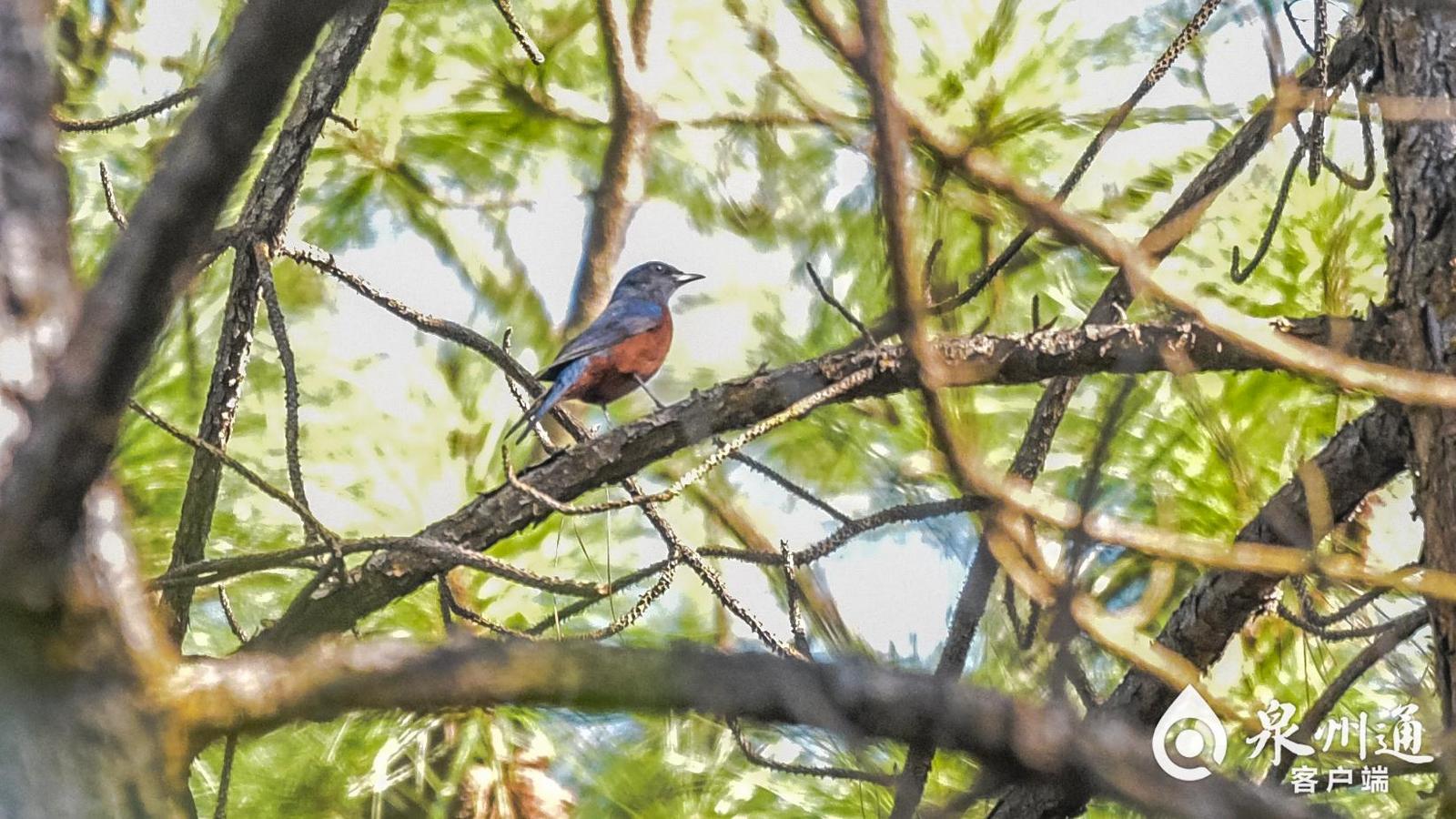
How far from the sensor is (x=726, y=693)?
2.23 ft

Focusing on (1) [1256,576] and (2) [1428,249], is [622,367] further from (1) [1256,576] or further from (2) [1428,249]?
(2) [1428,249]

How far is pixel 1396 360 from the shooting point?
187cm

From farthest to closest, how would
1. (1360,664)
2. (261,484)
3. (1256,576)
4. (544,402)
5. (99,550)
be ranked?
(544,402)
(1256,576)
(1360,664)
(261,484)
(99,550)

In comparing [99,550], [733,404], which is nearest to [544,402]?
[733,404]

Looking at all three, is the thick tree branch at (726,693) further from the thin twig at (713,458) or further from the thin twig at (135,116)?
the thin twig at (135,116)

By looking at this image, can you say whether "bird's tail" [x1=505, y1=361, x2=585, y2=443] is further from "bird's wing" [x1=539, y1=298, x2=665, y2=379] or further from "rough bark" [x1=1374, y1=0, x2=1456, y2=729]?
"rough bark" [x1=1374, y1=0, x2=1456, y2=729]

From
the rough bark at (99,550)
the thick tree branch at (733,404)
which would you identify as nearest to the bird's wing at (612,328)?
the thick tree branch at (733,404)

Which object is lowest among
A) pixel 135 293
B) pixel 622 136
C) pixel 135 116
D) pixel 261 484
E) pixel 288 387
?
pixel 135 293

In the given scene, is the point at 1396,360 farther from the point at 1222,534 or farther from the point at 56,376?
the point at 56,376

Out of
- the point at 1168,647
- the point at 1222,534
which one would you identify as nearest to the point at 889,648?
the point at 1168,647

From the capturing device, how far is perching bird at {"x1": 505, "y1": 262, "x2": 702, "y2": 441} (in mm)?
3117

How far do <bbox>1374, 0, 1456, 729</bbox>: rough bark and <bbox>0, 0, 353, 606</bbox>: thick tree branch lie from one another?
4.91ft

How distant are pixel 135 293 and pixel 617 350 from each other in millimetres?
2531

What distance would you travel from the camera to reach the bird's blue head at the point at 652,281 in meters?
3.66
